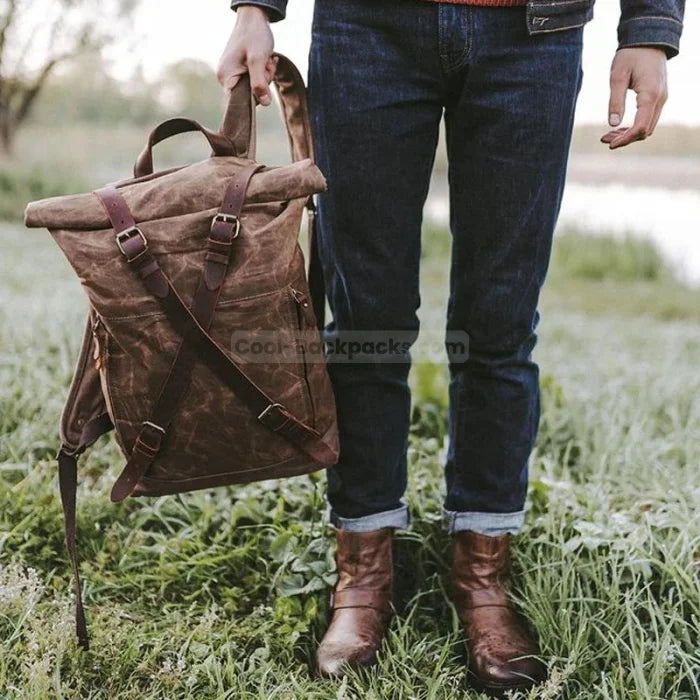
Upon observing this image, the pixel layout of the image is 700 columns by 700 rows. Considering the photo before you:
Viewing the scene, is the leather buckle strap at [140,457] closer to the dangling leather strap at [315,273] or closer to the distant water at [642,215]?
the dangling leather strap at [315,273]

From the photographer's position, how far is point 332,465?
1408mm

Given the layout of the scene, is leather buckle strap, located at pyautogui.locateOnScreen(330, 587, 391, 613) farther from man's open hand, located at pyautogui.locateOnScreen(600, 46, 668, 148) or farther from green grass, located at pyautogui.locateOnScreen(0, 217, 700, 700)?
man's open hand, located at pyautogui.locateOnScreen(600, 46, 668, 148)

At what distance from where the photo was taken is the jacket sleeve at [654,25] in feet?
4.09

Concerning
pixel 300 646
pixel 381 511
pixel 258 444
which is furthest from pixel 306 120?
pixel 300 646

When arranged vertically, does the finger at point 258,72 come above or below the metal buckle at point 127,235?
above

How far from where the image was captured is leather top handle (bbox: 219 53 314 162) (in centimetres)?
132

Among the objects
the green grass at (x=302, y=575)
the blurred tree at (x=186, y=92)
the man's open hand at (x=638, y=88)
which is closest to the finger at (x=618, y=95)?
the man's open hand at (x=638, y=88)

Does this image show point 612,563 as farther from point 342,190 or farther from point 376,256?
point 342,190

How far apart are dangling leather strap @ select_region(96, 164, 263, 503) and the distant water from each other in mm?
4295

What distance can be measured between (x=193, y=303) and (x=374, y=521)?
0.56 metres

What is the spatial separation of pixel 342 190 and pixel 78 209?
42cm

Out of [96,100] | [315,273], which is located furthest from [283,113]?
[96,100]

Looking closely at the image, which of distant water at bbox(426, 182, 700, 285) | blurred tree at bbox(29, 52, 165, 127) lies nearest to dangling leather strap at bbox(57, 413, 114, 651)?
distant water at bbox(426, 182, 700, 285)

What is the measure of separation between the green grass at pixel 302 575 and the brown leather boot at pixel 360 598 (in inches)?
1.4
